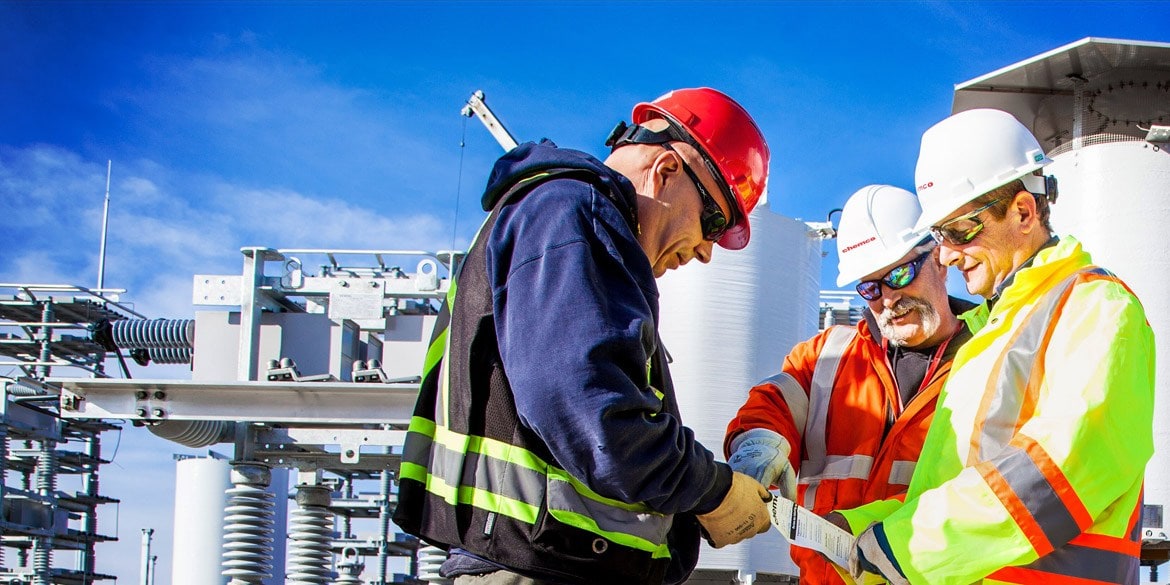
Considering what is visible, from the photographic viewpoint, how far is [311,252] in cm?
757

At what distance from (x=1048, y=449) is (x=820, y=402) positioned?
1247 millimetres

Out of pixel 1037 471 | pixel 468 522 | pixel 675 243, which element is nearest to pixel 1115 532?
pixel 1037 471

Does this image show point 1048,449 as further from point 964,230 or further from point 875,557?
point 964,230

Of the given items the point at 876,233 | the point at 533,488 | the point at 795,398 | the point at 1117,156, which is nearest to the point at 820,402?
the point at 795,398

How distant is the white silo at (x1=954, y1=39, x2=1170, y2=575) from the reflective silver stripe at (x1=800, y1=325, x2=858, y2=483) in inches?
118

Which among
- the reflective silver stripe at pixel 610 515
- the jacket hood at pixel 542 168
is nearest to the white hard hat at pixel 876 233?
the jacket hood at pixel 542 168

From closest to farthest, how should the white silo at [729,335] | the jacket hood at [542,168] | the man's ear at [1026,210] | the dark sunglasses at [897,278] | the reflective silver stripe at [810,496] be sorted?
1. the jacket hood at [542,168]
2. the man's ear at [1026,210]
3. the reflective silver stripe at [810,496]
4. the dark sunglasses at [897,278]
5. the white silo at [729,335]

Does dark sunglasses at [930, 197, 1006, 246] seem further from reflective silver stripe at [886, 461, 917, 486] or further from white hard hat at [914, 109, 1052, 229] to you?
reflective silver stripe at [886, 461, 917, 486]

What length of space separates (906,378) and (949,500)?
A: 128 cm

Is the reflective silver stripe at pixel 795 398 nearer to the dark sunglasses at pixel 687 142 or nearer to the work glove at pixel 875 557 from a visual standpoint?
the work glove at pixel 875 557

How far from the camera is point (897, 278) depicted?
3.86m

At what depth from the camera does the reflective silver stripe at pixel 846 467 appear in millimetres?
3461

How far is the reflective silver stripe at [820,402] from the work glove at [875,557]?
78 cm

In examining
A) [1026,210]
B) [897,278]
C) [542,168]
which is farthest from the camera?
[897,278]
